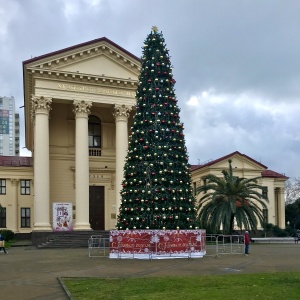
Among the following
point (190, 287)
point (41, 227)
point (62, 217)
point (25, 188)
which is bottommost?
Result: point (41, 227)

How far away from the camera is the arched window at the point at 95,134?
150 ft

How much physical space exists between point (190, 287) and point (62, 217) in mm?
25770

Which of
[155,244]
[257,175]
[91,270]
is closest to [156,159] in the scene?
[155,244]

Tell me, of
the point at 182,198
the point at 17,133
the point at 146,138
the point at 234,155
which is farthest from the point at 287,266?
the point at 17,133

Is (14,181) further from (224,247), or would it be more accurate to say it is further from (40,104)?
(224,247)

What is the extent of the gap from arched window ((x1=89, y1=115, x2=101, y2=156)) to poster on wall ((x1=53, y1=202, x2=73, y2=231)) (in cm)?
972

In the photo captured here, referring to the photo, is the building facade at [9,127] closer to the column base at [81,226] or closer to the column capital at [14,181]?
the column capital at [14,181]

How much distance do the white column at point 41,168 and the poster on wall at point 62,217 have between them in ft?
4.52

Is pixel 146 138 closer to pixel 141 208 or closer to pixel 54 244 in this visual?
pixel 141 208

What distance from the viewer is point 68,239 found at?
35.5 meters

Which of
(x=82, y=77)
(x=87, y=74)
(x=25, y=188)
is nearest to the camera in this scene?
(x=82, y=77)

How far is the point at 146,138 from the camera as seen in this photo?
24.1 m

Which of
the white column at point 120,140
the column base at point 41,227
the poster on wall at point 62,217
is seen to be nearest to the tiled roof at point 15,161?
the column base at point 41,227

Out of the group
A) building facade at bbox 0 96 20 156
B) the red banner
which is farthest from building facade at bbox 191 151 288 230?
building facade at bbox 0 96 20 156
